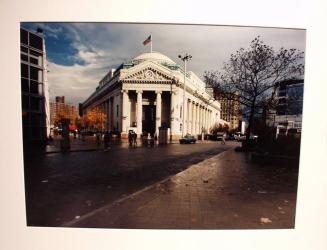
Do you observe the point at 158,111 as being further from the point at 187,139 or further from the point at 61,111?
the point at 61,111

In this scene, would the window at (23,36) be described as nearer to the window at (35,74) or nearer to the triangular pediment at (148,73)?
the window at (35,74)

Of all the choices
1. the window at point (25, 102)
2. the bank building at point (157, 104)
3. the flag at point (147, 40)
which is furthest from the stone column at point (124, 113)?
the window at point (25, 102)

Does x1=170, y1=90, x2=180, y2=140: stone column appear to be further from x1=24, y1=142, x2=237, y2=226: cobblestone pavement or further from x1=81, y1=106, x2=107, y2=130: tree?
x1=81, y1=106, x2=107, y2=130: tree

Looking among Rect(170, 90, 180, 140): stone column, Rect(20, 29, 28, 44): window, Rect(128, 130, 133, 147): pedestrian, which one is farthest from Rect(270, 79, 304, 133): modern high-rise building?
Rect(20, 29, 28, 44): window

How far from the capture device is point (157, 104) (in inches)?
124

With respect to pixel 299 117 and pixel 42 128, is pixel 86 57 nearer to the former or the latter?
pixel 42 128

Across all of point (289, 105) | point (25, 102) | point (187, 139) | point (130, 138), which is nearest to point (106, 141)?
point (130, 138)

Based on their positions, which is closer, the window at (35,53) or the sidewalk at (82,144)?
the window at (35,53)

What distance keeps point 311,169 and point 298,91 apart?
4.13 ft

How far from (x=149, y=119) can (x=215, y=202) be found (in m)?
1.76

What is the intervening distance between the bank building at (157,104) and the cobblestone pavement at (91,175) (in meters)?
0.37

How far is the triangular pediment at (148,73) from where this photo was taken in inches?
111

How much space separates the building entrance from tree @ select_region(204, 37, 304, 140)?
110 cm

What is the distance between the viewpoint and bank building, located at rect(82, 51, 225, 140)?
9.82 ft
